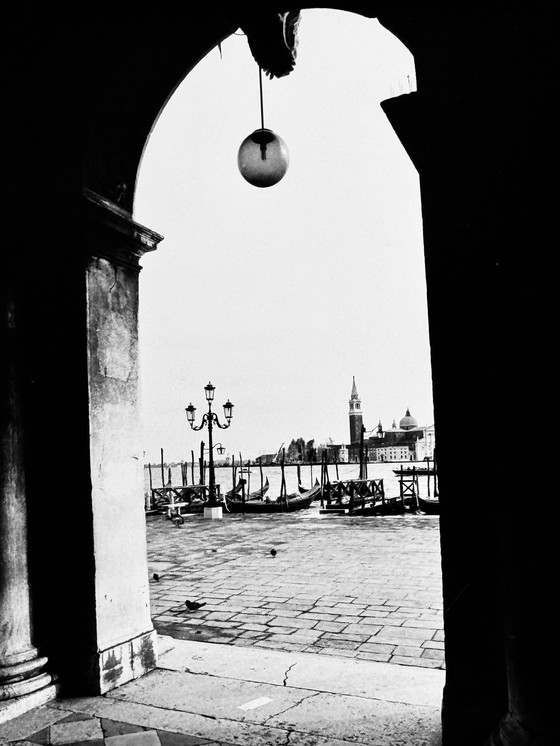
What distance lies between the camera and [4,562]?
10.7 ft

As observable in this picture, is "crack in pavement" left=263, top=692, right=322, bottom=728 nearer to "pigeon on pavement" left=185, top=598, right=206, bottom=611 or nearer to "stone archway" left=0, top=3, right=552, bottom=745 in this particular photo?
"stone archway" left=0, top=3, right=552, bottom=745

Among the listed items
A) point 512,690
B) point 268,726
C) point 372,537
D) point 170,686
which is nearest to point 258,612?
point 170,686

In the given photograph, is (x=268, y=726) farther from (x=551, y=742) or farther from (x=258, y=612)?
(x=258, y=612)

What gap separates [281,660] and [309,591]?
3.31m

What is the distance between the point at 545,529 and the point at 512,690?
526 millimetres

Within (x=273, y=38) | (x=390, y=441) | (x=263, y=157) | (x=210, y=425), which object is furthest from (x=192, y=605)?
(x=390, y=441)

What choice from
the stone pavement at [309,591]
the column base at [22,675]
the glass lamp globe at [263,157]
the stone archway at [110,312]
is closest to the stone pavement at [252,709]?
the column base at [22,675]

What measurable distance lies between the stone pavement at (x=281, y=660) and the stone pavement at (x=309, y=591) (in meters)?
0.02

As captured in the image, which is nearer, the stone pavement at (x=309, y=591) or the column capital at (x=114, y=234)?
the column capital at (x=114, y=234)

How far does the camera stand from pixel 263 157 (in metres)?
3.72

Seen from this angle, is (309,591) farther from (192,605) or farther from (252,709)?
(252,709)

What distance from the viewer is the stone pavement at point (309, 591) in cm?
496

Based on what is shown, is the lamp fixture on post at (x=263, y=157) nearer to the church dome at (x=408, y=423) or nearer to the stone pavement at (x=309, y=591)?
the stone pavement at (x=309, y=591)

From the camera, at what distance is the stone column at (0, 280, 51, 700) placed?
3115 mm
